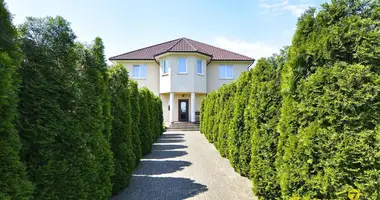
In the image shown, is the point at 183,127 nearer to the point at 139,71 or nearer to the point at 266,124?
the point at 139,71

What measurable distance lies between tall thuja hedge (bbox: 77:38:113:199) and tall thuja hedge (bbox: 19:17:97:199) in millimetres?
71

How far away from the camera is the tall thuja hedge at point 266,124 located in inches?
186

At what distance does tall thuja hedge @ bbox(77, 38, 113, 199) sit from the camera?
3969 millimetres

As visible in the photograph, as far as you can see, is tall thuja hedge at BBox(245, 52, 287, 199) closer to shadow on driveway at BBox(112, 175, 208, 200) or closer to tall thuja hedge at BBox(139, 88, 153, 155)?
shadow on driveway at BBox(112, 175, 208, 200)

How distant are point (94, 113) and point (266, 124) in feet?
10.9

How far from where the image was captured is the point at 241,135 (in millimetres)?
7117

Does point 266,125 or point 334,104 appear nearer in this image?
point 334,104

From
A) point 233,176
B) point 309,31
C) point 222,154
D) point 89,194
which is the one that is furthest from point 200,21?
point 89,194

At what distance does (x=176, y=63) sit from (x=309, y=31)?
19650 millimetres

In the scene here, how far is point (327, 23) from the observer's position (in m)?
3.30

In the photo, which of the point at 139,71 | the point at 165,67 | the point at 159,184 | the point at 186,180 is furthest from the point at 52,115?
the point at 139,71

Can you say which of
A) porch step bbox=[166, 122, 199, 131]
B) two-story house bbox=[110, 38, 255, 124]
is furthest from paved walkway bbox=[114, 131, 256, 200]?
two-story house bbox=[110, 38, 255, 124]

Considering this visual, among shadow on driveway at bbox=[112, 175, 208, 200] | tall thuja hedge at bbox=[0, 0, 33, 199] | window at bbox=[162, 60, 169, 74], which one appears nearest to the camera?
tall thuja hedge at bbox=[0, 0, 33, 199]

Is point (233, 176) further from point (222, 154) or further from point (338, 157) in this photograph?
point (338, 157)
